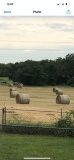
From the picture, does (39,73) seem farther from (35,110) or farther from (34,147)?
(34,147)

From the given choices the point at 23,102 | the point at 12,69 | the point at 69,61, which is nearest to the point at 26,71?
the point at 12,69

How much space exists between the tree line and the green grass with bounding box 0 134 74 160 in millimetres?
71840

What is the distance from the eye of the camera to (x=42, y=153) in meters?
8.48

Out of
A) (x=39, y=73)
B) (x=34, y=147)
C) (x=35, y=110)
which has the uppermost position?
(x=35, y=110)

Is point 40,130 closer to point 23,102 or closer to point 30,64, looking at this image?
point 23,102

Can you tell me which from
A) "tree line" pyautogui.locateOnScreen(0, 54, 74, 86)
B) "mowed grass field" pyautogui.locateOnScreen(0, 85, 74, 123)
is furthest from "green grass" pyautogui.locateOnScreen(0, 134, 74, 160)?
"tree line" pyautogui.locateOnScreen(0, 54, 74, 86)

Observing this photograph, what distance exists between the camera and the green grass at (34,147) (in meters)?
8.17

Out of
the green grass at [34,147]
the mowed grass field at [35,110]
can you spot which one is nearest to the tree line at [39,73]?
the mowed grass field at [35,110]

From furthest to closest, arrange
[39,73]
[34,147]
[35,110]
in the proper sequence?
[39,73], [35,110], [34,147]

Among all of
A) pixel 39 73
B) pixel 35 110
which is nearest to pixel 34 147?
pixel 35 110

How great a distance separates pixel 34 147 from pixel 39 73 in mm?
80122

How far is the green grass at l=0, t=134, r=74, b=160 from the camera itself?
8.17 m

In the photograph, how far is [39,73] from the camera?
8931 cm

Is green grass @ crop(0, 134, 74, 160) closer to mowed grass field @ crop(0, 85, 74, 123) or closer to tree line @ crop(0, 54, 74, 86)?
mowed grass field @ crop(0, 85, 74, 123)
